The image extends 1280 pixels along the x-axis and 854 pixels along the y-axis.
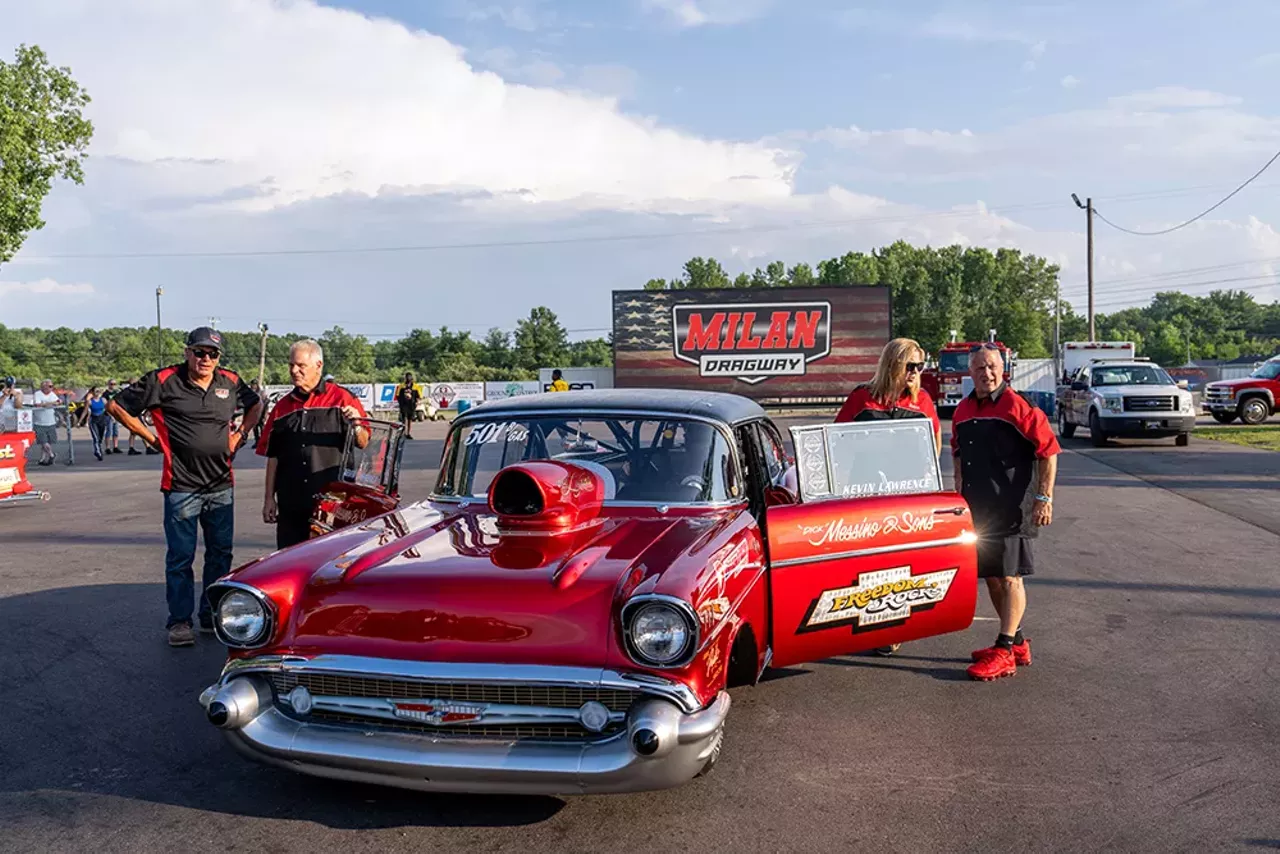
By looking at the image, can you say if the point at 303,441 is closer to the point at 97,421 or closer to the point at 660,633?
the point at 660,633

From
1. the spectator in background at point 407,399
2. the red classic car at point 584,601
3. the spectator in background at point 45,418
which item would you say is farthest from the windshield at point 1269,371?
the spectator in background at point 45,418

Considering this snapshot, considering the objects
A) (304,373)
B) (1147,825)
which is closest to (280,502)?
(304,373)

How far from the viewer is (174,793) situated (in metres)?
3.99

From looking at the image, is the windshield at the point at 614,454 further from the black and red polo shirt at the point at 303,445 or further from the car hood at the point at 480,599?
the black and red polo shirt at the point at 303,445

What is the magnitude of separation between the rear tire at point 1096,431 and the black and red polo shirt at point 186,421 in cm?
1839

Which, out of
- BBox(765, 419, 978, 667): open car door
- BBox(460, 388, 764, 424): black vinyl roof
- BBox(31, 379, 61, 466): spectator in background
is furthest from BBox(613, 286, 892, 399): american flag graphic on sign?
BBox(765, 419, 978, 667): open car door

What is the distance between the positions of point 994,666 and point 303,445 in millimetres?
4142

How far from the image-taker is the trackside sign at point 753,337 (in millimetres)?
28688

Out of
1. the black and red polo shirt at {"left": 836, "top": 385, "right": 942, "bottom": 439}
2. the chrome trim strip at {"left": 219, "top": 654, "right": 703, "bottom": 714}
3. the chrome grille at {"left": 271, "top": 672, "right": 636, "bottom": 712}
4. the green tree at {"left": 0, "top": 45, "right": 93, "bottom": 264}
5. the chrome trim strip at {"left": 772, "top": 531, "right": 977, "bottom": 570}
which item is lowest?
the chrome grille at {"left": 271, "top": 672, "right": 636, "bottom": 712}

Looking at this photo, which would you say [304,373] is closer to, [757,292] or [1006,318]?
[757,292]

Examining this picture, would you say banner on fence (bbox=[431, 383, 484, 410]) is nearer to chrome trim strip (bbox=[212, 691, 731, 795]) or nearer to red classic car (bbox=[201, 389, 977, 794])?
red classic car (bbox=[201, 389, 977, 794])

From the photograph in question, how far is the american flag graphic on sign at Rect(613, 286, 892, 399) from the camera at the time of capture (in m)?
28.7

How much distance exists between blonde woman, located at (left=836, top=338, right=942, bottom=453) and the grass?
15.8 m

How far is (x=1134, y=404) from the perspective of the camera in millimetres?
19953
